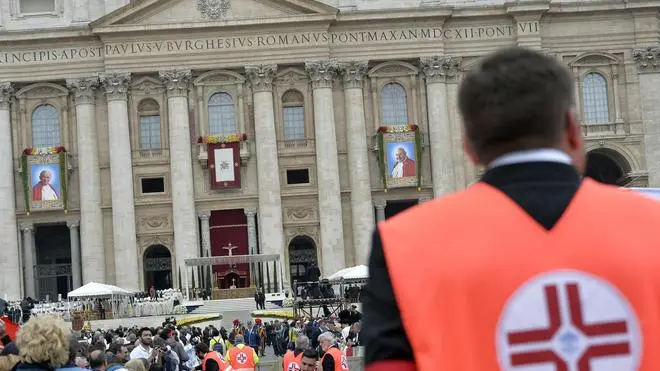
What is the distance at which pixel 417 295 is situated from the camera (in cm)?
378

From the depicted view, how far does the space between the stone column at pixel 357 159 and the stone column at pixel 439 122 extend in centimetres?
295

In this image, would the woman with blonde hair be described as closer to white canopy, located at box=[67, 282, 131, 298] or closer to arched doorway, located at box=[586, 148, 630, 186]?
white canopy, located at box=[67, 282, 131, 298]

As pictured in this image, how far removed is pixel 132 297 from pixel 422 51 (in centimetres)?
1741

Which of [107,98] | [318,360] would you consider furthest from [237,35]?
[318,360]

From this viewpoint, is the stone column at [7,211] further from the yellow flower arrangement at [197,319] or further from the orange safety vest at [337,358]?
Answer: the orange safety vest at [337,358]

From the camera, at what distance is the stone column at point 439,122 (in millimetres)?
62750

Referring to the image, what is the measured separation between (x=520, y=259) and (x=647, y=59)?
2429 inches

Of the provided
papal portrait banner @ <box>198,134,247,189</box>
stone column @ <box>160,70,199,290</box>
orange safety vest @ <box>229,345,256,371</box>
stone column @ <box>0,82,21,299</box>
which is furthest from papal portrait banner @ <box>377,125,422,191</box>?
orange safety vest @ <box>229,345,256,371</box>

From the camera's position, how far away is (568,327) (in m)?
3.69

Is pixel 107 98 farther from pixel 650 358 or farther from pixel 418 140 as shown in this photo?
pixel 650 358

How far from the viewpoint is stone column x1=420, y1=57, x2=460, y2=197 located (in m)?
62.8

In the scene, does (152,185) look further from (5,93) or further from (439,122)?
(439,122)

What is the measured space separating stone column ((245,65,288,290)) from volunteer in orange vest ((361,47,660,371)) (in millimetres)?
58081

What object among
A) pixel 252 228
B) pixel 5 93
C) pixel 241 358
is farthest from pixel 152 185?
pixel 241 358
